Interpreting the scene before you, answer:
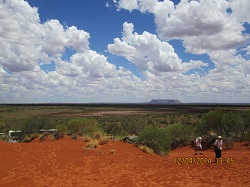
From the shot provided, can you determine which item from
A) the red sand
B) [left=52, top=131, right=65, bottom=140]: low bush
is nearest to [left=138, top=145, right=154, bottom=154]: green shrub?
the red sand

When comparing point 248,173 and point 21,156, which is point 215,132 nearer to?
point 248,173

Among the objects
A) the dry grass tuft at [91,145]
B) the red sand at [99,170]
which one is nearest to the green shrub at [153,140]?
the red sand at [99,170]

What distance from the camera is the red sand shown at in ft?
40.0

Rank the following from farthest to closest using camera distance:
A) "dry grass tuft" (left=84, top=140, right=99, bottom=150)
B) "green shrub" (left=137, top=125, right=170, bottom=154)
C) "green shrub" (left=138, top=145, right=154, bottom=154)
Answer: "green shrub" (left=137, top=125, right=170, bottom=154)
"green shrub" (left=138, top=145, right=154, bottom=154)
"dry grass tuft" (left=84, top=140, right=99, bottom=150)

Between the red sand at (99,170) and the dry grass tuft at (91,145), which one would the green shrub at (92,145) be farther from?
the red sand at (99,170)

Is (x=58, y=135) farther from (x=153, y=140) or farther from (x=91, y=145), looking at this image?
(x=153, y=140)

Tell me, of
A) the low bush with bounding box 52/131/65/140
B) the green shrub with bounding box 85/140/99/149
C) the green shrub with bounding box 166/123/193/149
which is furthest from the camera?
the green shrub with bounding box 166/123/193/149

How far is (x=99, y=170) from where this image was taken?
47.2 feet

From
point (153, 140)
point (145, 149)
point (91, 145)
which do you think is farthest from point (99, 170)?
point (153, 140)

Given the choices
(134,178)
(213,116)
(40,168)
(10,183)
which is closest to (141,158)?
(134,178)

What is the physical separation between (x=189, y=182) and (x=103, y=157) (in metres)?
6.50

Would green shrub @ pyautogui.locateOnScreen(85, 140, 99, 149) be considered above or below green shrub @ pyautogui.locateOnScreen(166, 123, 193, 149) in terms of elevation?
above

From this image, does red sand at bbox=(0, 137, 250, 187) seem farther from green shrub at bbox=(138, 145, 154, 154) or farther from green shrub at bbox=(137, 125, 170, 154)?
green shrub at bbox=(137, 125, 170, 154)

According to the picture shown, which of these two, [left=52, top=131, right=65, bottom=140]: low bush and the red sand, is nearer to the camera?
the red sand
